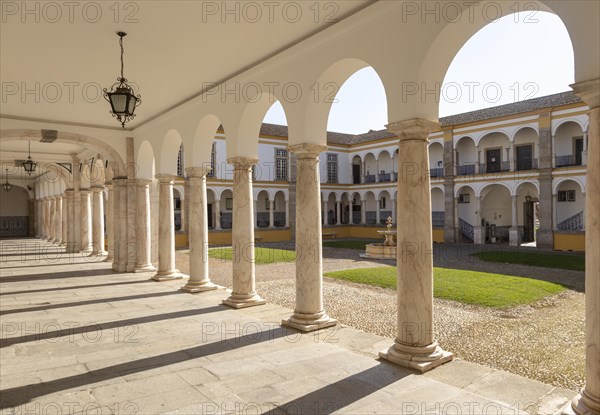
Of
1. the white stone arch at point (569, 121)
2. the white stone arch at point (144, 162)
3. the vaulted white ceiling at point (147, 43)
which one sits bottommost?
the white stone arch at point (144, 162)

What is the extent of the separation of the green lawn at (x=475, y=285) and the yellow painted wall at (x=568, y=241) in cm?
1185

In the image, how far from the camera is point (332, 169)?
123 feet

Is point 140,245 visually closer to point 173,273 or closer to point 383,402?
point 173,273

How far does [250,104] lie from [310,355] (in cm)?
493

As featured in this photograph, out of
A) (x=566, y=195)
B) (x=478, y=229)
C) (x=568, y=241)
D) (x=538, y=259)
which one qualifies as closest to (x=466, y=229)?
(x=478, y=229)

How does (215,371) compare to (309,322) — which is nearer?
(215,371)

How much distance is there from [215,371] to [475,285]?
9.09 metres

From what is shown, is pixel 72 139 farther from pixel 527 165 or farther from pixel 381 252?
pixel 527 165

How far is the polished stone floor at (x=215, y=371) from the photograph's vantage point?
A: 4.43 m

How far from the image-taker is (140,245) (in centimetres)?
1398

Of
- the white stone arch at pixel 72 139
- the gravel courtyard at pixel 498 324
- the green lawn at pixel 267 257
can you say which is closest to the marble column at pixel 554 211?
the gravel courtyard at pixel 498 324

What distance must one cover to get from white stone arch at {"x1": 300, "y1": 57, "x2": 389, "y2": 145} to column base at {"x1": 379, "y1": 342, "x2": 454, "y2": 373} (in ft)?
11.6

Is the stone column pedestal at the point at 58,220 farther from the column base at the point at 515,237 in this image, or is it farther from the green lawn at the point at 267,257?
the column base at the point at 515,237

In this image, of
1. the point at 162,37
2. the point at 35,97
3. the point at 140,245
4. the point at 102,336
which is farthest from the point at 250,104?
the point at 140,245
